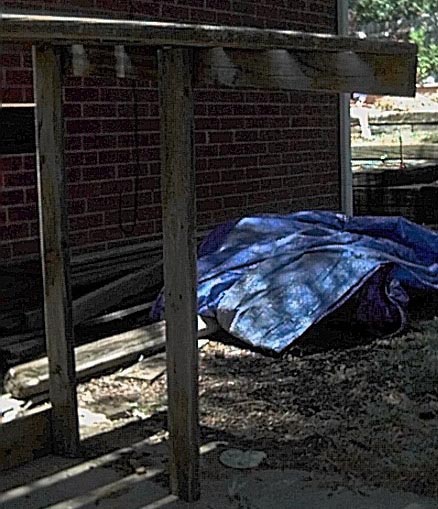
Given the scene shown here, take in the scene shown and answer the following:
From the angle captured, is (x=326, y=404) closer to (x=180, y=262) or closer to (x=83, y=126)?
(x=180, y=262)

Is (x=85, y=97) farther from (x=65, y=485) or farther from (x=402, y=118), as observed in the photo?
(x=402, y=118)

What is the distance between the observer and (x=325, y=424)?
4.70 m

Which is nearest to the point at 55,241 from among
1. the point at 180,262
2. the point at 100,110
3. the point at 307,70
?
the point at 180,262

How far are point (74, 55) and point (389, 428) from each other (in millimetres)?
2172

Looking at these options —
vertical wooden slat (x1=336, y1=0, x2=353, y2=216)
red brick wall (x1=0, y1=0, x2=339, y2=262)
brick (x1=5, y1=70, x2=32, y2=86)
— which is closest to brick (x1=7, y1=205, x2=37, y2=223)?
red brick wall (x1=0, y1=0, x2=339, y2=262)

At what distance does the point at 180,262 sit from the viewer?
145 inches

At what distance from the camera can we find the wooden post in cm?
363

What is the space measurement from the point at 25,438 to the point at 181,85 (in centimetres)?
168

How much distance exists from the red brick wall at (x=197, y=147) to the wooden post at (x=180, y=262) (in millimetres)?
2121

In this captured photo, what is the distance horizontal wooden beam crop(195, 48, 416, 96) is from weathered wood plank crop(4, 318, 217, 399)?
1.96m

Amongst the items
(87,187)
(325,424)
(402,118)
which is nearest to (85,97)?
(87,187)

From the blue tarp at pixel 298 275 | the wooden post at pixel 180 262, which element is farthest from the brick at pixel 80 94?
the wooden post at pixel 180 262

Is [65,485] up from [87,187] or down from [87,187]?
down

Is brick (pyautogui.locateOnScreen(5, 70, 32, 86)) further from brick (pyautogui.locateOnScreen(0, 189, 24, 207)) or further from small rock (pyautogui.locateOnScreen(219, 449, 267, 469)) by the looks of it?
small rock (pyautogui.locateOnScreen(219, 449, 267, 469))
